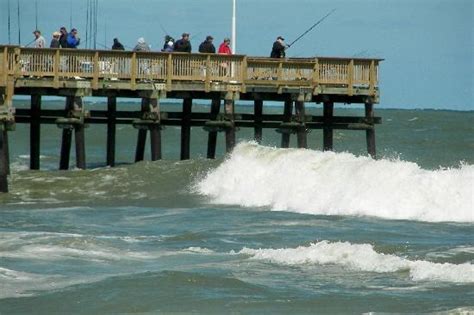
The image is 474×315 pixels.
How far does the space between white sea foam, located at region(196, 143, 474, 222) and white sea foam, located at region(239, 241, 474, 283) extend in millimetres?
6893

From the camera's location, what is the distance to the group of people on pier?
3553cm

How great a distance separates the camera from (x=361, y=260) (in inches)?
738

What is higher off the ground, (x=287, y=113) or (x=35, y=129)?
(x=287, y=113)

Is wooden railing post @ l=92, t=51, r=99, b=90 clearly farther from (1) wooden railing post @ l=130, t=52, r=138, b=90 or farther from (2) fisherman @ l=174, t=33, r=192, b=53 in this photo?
(2) fisherman @ l=174, t=33, r=192, b=53

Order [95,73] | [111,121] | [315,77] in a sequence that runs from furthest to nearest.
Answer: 1. [111,121]
2. [315,77]
3. [95,73]

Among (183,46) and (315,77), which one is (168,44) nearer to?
(183,46)

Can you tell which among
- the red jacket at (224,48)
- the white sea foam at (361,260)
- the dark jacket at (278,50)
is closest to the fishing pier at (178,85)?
the dark jacket at (278,50)

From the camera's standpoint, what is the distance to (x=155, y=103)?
116 feet

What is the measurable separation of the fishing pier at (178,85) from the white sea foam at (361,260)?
1437cm

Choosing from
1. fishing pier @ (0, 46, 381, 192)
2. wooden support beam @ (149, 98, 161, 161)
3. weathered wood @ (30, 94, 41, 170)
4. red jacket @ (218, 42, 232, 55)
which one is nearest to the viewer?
fishing pier @ (0, 46, 381, 192)

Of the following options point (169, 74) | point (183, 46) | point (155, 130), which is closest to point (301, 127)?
point (183, 46)

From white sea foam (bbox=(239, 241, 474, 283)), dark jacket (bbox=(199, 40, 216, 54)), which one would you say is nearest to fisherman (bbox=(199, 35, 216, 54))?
dark jacket (bbox=(199, 40, 216, 54))

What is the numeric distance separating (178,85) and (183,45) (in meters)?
2.21

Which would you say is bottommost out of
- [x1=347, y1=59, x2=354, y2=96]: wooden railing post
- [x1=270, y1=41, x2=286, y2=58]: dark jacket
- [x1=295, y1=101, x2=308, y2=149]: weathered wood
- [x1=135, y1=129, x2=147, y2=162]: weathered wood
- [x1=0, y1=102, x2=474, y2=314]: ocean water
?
[x1=0, y1=102, x2=474, y2=314]: ocean water
